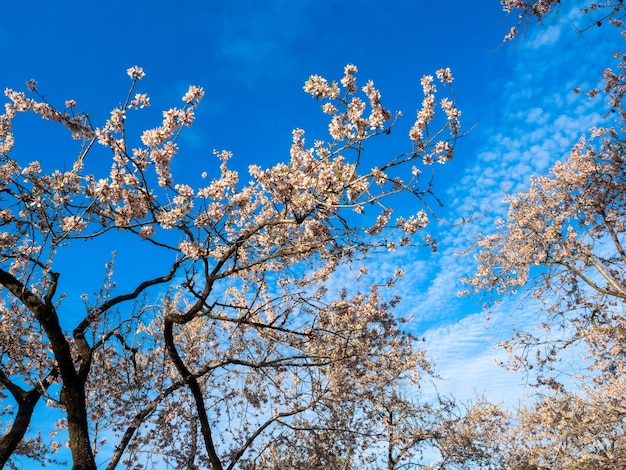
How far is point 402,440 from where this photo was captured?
14.6m

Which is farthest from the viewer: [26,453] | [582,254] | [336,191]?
[26,453]

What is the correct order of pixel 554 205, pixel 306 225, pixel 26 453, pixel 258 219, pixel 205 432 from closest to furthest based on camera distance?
pixel 306 225 < pixel 258 219 < pixel 205 432 < pixel 554 205 < pixel 26 453

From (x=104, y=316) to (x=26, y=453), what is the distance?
12172mm

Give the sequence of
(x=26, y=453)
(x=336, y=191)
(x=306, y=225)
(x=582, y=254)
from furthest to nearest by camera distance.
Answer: (x=26, y=453) → (x=582, y=254) → (x=306, y=225) → (x=336, y=191)

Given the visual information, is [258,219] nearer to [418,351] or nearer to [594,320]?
[418,351]

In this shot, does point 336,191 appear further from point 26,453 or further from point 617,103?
point 26,453

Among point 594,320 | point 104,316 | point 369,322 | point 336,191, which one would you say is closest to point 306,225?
point 336,191

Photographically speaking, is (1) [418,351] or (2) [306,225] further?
(1) [418,351]

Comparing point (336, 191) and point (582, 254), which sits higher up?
point (582, 254)

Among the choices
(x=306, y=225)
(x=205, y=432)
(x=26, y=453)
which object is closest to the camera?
(x=306, y=225)

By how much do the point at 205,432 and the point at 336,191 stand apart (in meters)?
6.22

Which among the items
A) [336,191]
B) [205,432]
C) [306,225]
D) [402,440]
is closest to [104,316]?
[205,432]

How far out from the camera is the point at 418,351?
15.7 m

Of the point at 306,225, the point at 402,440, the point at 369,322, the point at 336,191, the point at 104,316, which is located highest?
the point at 369,322
